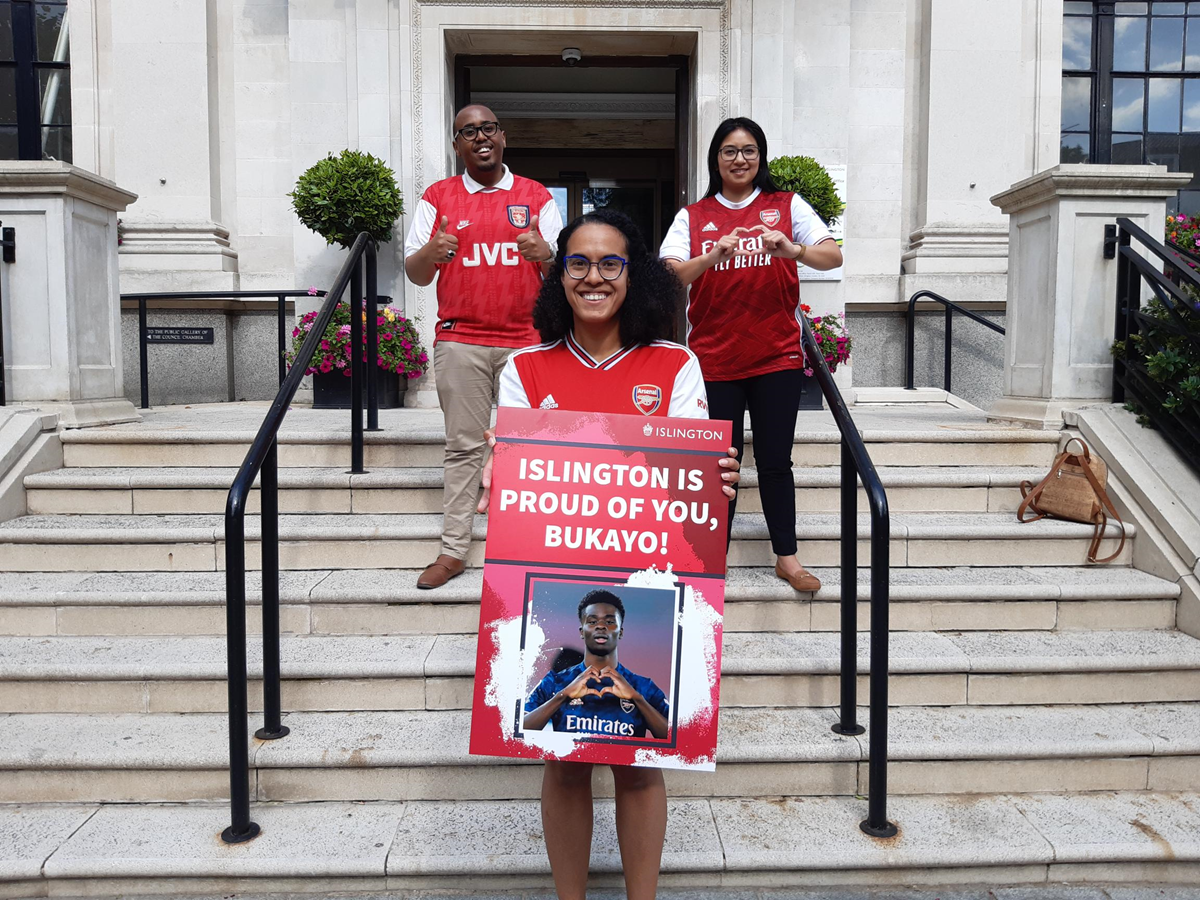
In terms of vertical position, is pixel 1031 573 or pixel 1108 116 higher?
pixel 1108 116

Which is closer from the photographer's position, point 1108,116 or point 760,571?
point 760,571

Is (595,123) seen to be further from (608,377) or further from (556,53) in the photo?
(608,377)

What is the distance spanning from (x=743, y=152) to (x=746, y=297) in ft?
1.87

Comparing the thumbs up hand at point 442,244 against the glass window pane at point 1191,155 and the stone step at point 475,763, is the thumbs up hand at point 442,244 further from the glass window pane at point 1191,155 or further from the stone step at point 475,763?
the glass window pane at point 1191,155

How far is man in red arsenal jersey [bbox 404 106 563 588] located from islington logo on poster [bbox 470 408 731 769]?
5.83ft

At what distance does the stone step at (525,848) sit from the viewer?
109 inches

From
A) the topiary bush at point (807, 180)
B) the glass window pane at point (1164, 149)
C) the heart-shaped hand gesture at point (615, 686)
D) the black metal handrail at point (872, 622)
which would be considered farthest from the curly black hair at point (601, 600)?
the glass window pane at point (1164, 149)

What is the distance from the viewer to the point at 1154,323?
15.4ft

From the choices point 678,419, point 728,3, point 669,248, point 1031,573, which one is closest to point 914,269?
point 728,3

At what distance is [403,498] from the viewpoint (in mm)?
4672

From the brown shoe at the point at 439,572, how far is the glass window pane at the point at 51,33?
9034mm

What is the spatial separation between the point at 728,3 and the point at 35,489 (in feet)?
22.5

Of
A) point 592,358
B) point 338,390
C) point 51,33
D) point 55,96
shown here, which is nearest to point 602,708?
point 592,358

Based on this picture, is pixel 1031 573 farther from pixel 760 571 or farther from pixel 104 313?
pixel 104 313
